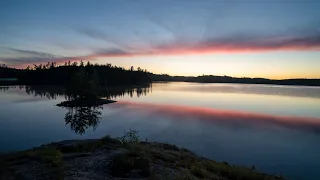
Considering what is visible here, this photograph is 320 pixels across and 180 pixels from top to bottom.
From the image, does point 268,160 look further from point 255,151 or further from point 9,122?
point 9,122

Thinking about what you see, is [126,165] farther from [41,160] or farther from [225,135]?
[225,135]

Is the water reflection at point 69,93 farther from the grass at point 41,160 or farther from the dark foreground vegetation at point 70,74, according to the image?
the grass at point 41,160

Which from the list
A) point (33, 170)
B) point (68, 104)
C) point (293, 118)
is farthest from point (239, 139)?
point (68, 104)

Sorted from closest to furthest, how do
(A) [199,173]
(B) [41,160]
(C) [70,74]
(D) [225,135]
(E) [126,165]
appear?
(E) [126,165]
(B) [41,160]
(A) [199,173]
(D) [225,135]
(C) [70,74]

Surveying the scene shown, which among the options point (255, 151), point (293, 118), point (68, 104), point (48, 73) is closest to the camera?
point (255, 151)

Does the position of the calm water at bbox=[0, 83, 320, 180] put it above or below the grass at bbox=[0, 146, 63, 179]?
below

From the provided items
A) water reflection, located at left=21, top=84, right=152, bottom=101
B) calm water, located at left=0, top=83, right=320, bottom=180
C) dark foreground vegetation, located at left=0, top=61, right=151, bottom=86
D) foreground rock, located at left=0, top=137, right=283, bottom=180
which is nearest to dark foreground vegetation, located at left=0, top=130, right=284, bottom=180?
foreground rock, located at left=0, top=137, right=283, bottom=180

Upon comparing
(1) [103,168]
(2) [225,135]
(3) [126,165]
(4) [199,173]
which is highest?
(3) [126,165]

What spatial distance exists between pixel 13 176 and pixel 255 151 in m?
19.7

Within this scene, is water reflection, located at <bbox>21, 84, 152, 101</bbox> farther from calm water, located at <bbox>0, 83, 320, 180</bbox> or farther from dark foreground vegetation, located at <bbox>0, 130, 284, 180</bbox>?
dark foreground vegetation, located at <bbox>0, 130, 284, 180</bbox>

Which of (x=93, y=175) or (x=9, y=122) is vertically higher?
(x=93, y=175)

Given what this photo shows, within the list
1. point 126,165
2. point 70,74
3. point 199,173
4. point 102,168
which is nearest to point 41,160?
point 102,168

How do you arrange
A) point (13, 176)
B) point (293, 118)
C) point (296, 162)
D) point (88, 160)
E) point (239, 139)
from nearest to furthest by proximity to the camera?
point (13, 176) < point (88, 160) < point (296, 162) < point (239, 139) < point (293, 118)

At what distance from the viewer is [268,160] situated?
21.7 meters
